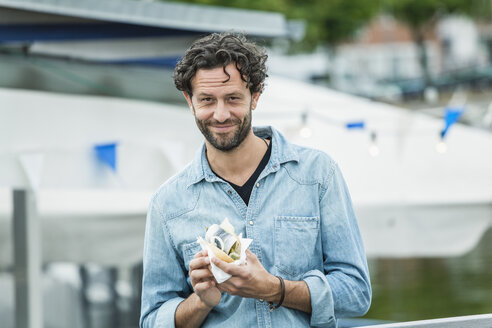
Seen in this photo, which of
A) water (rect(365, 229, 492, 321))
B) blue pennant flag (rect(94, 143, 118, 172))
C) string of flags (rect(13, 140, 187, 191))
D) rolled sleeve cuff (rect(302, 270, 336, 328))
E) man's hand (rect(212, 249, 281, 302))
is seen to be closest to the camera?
man's hand (rect(212, 249, 281, 302))

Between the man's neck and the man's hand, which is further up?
the man's neck

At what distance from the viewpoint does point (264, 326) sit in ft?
7.07

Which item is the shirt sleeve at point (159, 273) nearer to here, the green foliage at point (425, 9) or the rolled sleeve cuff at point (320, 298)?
the rolled sleeve cuff at point (320, 298)

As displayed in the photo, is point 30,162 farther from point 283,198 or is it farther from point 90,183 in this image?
point 283,198

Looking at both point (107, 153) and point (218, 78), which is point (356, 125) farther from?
point (218, 78)

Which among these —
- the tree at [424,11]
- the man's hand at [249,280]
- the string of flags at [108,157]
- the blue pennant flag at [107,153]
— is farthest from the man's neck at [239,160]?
the tree at [424,11]

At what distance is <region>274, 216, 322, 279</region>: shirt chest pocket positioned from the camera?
85.0 inches

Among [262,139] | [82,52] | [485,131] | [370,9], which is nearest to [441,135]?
[485,131]

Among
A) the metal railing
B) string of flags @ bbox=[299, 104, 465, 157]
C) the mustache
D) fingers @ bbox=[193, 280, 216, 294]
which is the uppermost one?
string of flags @ bbox=[299, 104, 465, 157]

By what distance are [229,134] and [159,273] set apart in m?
0.42

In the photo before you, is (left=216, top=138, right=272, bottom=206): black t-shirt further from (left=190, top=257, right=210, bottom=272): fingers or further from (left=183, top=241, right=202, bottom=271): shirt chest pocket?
(left=190, top=257, right=210, bottom=272): fingers

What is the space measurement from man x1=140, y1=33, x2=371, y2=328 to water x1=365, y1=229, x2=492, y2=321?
289 inches

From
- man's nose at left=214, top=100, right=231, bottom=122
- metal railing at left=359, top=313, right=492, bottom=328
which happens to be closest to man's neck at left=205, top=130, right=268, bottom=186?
man's nose at left=214, top=100, right=231, bottom=122

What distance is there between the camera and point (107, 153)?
573 centimetres
